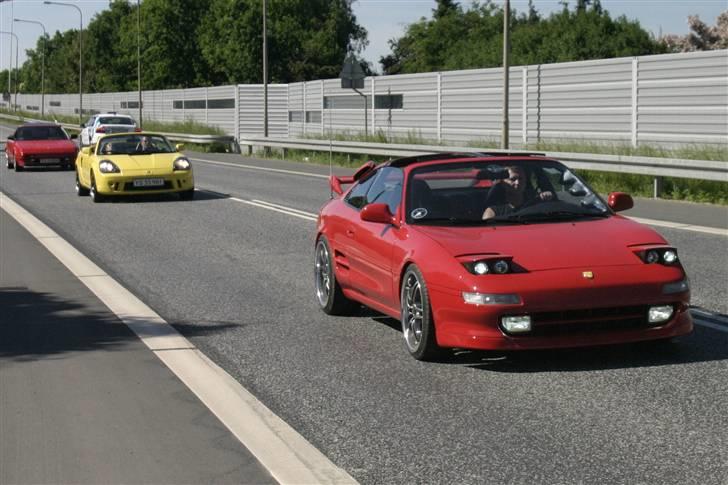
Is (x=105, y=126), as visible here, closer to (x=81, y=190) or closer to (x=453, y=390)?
(x=81, y=190)

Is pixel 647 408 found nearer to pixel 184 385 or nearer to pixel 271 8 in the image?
pixel 184 385

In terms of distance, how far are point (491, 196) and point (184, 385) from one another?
2.62m

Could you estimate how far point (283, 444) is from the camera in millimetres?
5930

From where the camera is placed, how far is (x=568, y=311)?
7422 millimetres

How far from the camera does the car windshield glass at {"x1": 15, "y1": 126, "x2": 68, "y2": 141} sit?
117ft

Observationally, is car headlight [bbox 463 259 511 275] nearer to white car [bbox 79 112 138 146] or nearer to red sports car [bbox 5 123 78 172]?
red sports car [bbox 5 123 78 172]

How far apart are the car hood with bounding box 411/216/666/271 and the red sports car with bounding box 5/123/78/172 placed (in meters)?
27.3

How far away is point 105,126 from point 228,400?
40627 mm

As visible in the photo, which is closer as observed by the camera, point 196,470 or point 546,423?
point 196,470

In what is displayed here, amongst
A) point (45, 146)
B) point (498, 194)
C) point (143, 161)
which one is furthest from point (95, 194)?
point (498, 194)

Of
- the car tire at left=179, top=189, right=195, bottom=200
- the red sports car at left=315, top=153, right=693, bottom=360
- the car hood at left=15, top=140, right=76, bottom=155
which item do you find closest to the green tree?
the car hood at left=15, top=140, right=76, bottom=155

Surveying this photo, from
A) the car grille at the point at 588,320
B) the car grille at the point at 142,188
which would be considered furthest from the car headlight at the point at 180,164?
the car grille at the point at 588,320

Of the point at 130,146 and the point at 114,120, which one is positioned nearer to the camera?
the point at 130,146

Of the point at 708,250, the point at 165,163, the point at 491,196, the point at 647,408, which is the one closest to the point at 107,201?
the point at 165,163
